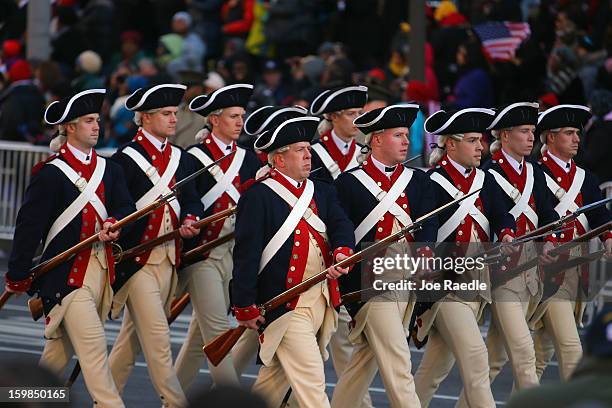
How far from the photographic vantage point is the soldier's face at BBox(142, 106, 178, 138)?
442 inches

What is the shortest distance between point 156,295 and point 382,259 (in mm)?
1406

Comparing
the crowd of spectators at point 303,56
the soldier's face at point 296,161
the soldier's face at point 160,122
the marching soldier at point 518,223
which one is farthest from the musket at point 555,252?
the crowd of spectators at point 303,56

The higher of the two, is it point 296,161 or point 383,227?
point 296,161

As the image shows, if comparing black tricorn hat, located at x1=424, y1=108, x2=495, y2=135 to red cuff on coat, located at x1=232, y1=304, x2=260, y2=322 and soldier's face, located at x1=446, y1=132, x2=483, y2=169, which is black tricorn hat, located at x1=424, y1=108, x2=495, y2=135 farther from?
red cuff on coat, located at x1=232, y1=304, x2=260, y2=322

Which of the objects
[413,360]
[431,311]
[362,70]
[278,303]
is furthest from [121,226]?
[362,70]

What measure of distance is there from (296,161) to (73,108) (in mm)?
1443

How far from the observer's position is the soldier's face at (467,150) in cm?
1083

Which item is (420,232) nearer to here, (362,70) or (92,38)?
(362,70)

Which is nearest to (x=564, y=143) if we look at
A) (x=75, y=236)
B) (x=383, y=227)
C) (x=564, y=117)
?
(x=564, y=117)

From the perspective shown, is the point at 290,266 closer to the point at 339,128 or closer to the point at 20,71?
the point at 339,128

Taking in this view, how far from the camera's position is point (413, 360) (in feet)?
43.8

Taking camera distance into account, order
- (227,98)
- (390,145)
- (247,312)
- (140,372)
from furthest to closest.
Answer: (140,372) → (227,98) → (390,145) → (247,312)

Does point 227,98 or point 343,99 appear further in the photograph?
point 343,99

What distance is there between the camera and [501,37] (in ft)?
60.2
